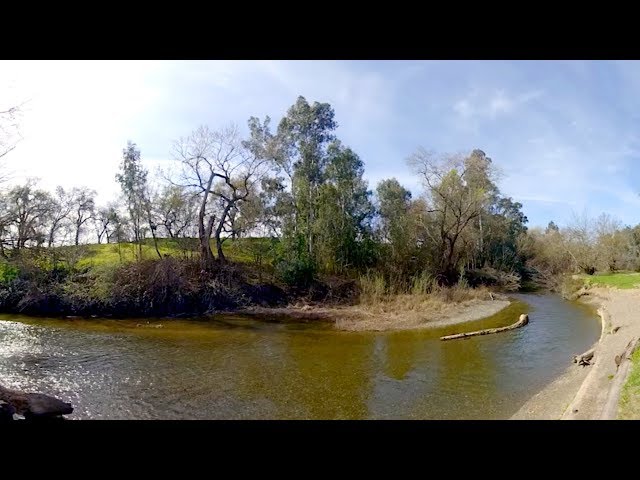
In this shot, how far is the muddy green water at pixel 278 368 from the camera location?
624cm

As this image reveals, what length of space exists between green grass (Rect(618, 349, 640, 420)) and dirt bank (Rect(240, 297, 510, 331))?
7.06 metres

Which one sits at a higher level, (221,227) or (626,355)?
(221,227)

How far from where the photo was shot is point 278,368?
8.28 m

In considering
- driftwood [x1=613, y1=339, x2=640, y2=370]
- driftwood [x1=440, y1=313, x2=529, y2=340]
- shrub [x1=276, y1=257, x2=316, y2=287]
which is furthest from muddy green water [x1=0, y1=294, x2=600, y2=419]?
shrub [x1=276, y1=257, x2=316, y2=287]

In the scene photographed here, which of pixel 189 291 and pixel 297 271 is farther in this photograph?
pixel 297 271

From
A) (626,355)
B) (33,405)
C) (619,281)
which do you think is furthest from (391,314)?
(619,281)

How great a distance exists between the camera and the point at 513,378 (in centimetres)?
760

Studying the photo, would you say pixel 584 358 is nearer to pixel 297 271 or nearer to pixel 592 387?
pixel 592 387

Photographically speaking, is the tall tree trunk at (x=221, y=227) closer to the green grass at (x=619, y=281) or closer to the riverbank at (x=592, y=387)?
the riverbank at (x=592, y=387)

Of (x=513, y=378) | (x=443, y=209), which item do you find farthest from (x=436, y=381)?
(x=443, y=209)

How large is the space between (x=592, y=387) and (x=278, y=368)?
5.61 meters

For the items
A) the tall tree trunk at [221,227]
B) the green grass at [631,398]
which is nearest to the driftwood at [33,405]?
the green grass at [631,398]

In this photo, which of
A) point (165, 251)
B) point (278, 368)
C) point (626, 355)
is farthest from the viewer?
point (165, 251)
